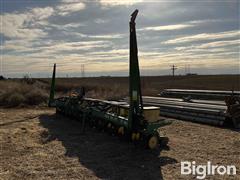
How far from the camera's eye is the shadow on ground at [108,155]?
6062mm

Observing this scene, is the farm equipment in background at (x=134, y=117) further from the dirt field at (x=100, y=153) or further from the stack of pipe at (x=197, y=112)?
the stack of pipe at (x=197, y=112)

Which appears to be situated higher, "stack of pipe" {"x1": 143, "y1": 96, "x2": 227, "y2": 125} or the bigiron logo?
"stack of pipe" {"x1": 143, "y1": 96, "x2": 227, "y2": 125}

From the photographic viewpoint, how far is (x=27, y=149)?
780cm

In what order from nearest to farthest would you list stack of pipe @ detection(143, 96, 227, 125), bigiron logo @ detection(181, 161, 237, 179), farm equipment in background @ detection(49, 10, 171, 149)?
bigiron logo @ detection(181, 161, 237, 179), farm equipment in background @ detection(49, 10, 171, 149), stack of pipe @ detection(143, 96, 227, 125)

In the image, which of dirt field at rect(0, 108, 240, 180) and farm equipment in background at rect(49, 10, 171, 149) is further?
farm equipment in background at rect(49, 10, 171, 149)

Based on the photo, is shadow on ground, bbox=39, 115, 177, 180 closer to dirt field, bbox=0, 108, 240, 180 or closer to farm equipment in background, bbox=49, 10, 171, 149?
dirt field, bbox=0, 108, 240, 180

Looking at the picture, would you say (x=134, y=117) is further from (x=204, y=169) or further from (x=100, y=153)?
(x=204, y=169)

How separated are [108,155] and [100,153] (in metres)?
0.27

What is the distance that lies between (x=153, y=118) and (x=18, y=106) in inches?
448

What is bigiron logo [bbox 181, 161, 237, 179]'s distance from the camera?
235 inches

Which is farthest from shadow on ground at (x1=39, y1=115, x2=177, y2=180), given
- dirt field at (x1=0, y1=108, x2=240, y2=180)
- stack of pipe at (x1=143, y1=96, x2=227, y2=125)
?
stack of pipe at (x1=143, y1=96, x2=227, y2=125)

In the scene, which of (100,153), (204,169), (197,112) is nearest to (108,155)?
(100,153)

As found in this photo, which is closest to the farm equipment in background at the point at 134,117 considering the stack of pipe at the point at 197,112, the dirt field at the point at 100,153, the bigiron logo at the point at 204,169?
the dirt field at the point at 100,153

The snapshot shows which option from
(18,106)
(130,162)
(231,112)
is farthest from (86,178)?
(18,106)
